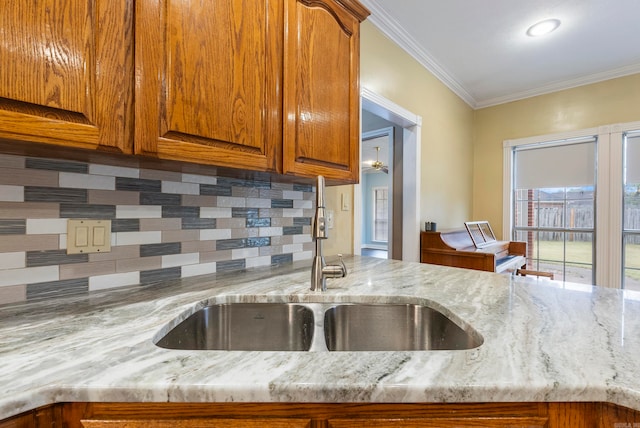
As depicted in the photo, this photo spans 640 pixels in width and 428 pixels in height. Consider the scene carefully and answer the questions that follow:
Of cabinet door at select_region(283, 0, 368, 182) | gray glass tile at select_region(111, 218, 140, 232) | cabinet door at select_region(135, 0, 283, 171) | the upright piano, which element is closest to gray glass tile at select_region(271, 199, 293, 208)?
cabinet door at select_region(283, 0, 368, 182)

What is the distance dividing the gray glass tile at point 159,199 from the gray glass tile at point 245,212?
0.77 ft

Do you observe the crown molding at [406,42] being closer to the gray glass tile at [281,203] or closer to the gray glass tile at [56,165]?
the gray glass tile at [281,203]

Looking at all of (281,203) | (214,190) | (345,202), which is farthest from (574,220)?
(214,190)

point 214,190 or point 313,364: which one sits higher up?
point 214,190

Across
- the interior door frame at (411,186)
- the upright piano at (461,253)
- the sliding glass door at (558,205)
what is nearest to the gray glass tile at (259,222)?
the interior door frame at (411,186)

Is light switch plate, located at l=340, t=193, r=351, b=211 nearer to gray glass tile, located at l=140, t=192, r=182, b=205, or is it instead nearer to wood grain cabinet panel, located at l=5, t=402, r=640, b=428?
gray glass tile, located at l=140, t=192, r=182, b=205

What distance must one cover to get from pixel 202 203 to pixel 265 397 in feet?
2.95

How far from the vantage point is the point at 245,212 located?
1.34 meters

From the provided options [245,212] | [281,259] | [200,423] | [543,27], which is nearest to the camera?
[200,423]

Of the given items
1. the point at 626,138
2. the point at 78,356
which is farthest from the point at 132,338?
the point at 626,138

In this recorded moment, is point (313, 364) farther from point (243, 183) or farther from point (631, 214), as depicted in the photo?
point (631, 214)

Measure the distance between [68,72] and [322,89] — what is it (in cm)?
80

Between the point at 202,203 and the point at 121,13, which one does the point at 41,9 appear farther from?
the point at 202,203

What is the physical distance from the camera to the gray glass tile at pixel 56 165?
0.83 meters
